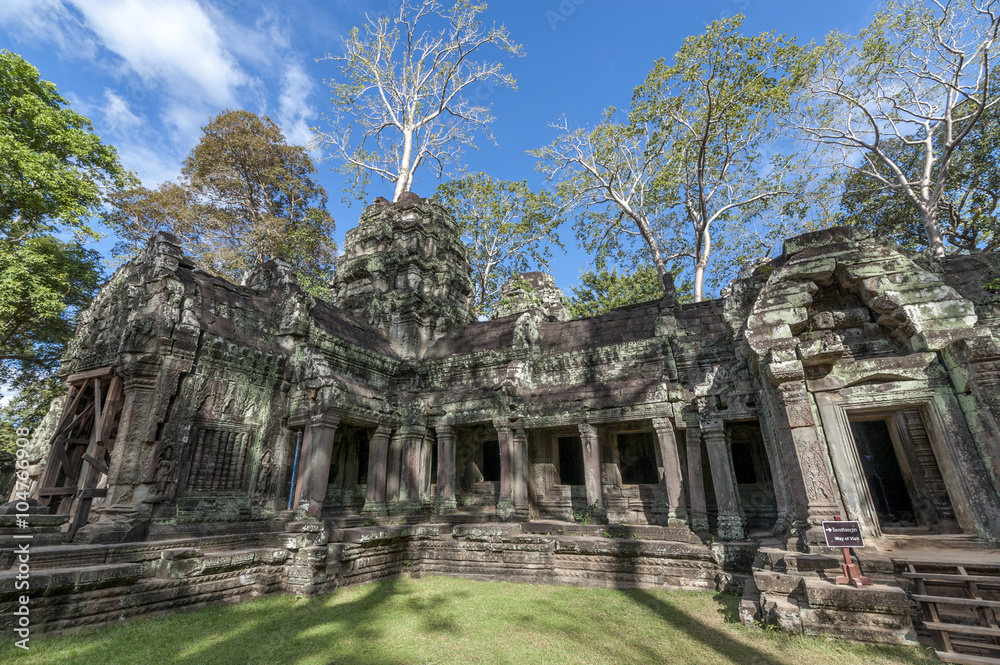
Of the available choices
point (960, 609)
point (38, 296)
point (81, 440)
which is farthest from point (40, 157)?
point (960, 609)

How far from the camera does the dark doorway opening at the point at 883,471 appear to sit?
10.9 metres

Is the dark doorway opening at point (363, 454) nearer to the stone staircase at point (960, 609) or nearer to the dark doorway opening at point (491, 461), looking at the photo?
the dark doorway opening at point (491, 461)

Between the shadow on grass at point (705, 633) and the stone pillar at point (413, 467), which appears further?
the stone pillar at point (413, 467)

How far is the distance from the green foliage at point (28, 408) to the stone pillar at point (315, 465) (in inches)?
517

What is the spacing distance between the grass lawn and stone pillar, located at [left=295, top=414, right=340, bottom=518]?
183 cm

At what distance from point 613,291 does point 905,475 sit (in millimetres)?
18858

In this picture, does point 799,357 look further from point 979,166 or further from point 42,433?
point 979,166

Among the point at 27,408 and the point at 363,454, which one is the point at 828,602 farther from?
the point at 27,408

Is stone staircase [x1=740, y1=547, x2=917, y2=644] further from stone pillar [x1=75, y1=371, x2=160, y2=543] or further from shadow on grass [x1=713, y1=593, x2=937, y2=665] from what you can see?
stone pillar [x1=75, y1=371, x2=160, y2=543]

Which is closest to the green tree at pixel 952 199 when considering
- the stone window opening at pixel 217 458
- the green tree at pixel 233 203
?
the stone window opening at pixel 217 458

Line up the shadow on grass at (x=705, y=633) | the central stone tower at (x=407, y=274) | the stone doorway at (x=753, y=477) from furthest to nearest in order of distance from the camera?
the central stone tower at (x=407, y=274), the stone doorway at (x=753, y=477), the shadow on grass at (x=705, y=633)

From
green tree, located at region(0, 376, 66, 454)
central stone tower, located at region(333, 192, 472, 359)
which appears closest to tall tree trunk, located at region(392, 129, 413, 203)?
central stone tower, located at region(333, 192, 472, 359)

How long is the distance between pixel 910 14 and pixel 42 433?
97.9 feet

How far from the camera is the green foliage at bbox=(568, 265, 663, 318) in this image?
26250 mm
